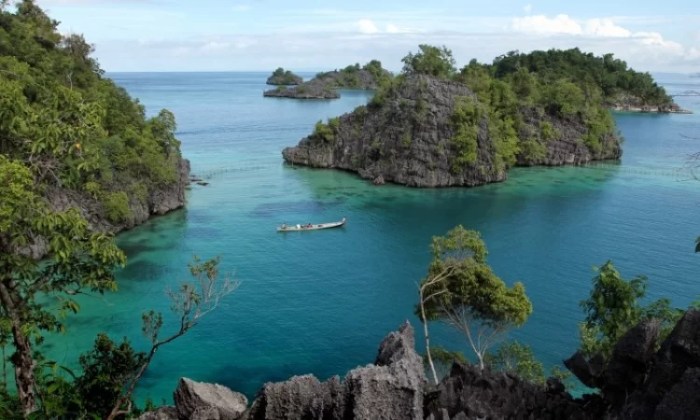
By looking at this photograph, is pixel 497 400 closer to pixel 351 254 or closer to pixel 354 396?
pixel 354 396

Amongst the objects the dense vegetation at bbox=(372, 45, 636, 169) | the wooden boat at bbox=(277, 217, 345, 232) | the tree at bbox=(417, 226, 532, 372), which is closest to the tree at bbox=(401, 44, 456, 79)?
the dense vegetation at bbox=(372, 45, 636, 169)

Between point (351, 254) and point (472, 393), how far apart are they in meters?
32.5

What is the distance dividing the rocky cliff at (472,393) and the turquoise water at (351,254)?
228 inches

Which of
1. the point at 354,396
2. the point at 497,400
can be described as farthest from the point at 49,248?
the point at 497,400

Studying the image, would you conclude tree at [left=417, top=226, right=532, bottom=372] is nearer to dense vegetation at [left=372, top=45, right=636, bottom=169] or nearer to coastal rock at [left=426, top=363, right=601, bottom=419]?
coastal rock at [left=426, top=363, right=601, bottom=419]

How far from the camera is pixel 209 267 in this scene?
18.4 m

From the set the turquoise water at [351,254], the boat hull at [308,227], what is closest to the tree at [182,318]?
the turquoise water at [351,254]

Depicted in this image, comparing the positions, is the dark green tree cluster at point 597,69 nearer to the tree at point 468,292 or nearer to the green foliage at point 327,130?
the green foliage at point 327,130

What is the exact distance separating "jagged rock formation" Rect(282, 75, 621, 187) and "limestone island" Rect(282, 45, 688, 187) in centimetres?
14

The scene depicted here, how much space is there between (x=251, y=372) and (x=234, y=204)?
3752 centimetres

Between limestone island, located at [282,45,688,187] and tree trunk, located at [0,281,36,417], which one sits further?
limestone island, located at [282,45,688,187]

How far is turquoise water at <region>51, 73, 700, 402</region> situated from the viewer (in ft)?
109

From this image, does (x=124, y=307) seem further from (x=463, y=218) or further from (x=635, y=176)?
(x=635, y=176)

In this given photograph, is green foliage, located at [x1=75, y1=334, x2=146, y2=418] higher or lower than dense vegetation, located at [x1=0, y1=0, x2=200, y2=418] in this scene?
lower
